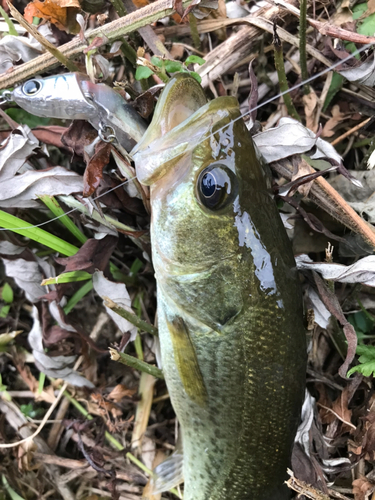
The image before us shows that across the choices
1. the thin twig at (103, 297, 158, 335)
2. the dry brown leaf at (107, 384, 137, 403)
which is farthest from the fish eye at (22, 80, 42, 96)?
the dry brown leaf at (107, 384, 137, 403)

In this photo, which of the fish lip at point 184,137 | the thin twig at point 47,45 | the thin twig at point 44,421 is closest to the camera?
the fish lip at point 184,137

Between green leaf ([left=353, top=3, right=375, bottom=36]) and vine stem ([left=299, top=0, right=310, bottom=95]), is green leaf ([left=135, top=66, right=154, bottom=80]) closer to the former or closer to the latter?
vine stem ([left=299, top=0, right=310, bottom=95])

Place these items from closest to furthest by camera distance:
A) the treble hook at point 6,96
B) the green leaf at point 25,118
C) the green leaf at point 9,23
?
the treble hook at point 6,96 < the green leaf at point 9,23 < the green leaf at point 25,118

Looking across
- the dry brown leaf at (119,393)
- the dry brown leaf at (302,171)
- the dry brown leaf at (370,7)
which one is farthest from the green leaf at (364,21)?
the dry brown leaf at (119,393)

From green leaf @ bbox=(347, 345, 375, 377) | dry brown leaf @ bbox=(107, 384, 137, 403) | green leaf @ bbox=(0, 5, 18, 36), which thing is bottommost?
green leaf @ bbox=(347, 345, 375, 377)

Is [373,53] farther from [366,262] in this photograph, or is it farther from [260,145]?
[366,262]

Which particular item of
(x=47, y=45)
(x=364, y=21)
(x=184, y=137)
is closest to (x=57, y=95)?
(x=47, y=45)

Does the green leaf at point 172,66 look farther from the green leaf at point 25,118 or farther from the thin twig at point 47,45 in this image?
the green leaf at point 25,118
